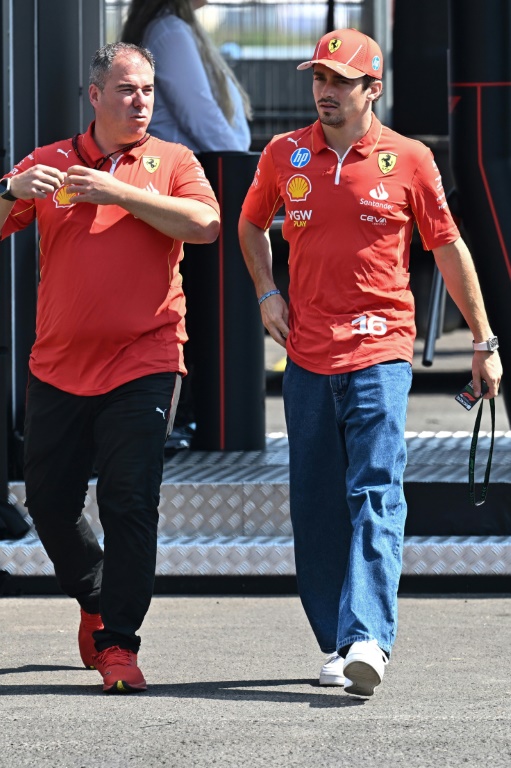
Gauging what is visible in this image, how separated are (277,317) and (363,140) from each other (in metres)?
0.54

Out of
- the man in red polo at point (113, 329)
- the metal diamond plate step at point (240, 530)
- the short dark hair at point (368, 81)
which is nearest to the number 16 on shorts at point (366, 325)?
the man in red polo at point (113, 329)

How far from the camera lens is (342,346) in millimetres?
4461

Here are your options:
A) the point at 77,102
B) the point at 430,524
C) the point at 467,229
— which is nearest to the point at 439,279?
the point at 467,229

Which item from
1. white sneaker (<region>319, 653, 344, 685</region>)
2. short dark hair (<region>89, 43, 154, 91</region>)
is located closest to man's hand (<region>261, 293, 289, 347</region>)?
short dark hair (<region>89, 43, 154, 91</region>)

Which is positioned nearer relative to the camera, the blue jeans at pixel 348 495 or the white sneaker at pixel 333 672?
the blue jeans at pixel 348 495

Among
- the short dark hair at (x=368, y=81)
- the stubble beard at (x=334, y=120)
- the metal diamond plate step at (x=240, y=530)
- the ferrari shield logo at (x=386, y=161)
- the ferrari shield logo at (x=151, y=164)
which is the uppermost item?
the short dark hair at (x=368, y=81)

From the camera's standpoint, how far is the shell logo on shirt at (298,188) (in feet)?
14.8

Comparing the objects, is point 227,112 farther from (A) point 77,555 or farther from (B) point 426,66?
(A) point 77,555

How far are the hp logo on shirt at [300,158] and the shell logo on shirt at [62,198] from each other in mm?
606

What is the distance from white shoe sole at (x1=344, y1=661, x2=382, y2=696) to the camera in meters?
4.23

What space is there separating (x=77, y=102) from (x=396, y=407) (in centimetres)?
251

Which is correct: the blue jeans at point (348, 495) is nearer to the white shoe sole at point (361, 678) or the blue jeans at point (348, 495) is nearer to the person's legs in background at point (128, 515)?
the white shoe sole at point (361, 678)

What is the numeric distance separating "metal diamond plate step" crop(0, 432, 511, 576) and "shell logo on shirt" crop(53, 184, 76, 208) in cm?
169

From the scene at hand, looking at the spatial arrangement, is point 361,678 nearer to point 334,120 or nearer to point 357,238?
point 357,238
